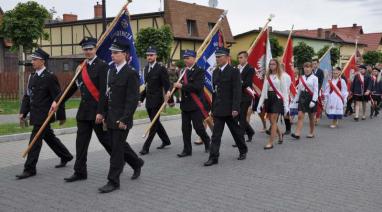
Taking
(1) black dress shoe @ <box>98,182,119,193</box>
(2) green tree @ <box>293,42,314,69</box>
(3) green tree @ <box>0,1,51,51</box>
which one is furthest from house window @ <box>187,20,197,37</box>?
(1) black dress shoe @ <box>98,182,119,193</box>

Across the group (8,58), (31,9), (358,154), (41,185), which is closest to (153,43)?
(8,58)

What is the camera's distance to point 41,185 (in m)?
6.59

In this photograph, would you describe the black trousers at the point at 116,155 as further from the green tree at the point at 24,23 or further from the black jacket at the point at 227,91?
the green tree at the point at 24,23

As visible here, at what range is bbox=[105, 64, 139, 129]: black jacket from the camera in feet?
20.1

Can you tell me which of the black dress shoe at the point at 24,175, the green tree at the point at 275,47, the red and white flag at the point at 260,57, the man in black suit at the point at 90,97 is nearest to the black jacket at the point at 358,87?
the red and white flag at the point at 260,57

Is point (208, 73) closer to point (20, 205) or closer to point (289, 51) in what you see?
point (289, 51)

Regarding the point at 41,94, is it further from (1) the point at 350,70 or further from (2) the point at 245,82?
(1) the point at 350,70

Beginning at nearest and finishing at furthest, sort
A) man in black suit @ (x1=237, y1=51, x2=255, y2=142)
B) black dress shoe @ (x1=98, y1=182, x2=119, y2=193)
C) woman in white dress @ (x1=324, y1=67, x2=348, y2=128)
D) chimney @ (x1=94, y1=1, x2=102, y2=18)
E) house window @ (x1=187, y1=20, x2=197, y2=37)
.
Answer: black dress shoe @ (x1=98, y1=182, x2=119, y2=193) < man in black suit @ (x1=237, y1=51, x2=255, y2=142) < woman in white dress @ (x1=324, y1=67, x2=348, y2=128) < house window @ (x1=187, y1=20, x2=197, y2=37) < chimney @ (x1=94, y1=1, x2=102, y2=18)

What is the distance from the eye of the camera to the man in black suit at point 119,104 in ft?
20.1

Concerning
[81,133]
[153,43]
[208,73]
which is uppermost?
[153,43]

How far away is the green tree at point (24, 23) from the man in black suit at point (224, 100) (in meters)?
8.06

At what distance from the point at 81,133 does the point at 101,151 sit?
2768 millimetres

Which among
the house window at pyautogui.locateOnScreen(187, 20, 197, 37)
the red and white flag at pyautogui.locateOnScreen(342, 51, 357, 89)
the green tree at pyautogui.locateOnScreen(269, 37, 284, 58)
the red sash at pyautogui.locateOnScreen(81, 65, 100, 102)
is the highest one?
the house window at pyautogui.locateOnScreen(187, 20, 197, 37)

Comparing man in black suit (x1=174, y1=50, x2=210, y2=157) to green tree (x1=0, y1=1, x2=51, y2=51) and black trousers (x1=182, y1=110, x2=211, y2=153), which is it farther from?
green tree (x1=0, y1=1, x2=51, y2=51)
